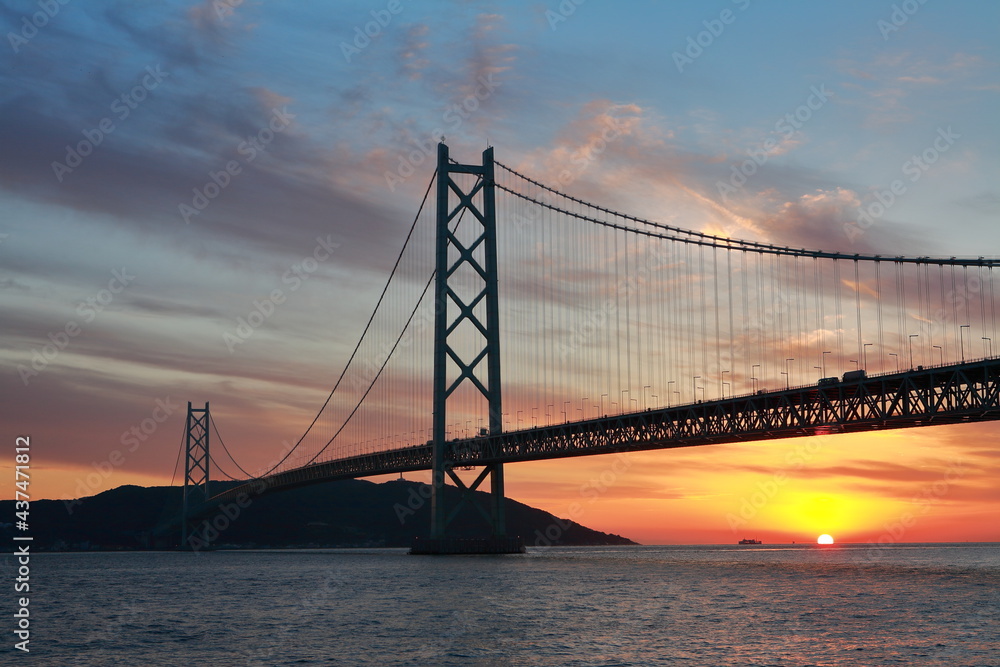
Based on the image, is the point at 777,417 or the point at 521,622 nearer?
the point at 521,622

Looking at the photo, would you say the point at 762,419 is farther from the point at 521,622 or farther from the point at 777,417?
the point at 521,622

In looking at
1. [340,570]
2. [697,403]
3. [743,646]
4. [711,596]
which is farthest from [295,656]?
[340,570]

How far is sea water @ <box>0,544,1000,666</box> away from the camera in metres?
26.9

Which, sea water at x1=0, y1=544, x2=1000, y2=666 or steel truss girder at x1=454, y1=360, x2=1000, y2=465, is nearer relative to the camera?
sea water at x1=0, y1=544, x2=1000, y2=666

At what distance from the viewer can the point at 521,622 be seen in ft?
109

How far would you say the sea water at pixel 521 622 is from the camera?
88.2 ft

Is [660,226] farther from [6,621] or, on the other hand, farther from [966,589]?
[6,621]

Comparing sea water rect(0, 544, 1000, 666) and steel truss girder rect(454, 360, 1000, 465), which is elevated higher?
steel truss girder rect(454, 360, 1000, 465)

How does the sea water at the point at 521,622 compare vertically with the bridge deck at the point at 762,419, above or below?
below

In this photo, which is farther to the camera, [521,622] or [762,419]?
[762,419]

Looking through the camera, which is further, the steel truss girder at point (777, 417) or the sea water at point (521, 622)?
the steel truss girder at point (777, 417)

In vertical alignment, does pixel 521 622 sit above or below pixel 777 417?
below

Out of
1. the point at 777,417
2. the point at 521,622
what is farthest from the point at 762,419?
the point at 521,622

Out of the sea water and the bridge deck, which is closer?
the sea water
